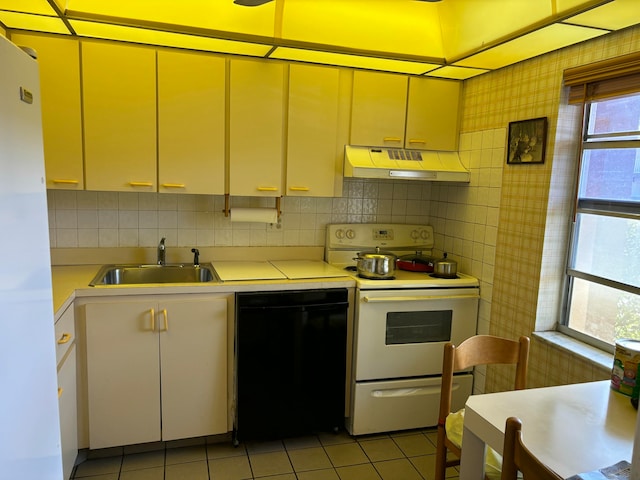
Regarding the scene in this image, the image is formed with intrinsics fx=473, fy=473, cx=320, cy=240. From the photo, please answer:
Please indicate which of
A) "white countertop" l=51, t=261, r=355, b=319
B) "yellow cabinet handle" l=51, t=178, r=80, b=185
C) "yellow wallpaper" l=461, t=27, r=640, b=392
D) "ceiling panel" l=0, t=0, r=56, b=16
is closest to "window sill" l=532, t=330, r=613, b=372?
"yellow wallpaper" l=461, t=27, r=640, b=392

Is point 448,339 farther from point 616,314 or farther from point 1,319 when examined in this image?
point 1,319

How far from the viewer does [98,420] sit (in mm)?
2398

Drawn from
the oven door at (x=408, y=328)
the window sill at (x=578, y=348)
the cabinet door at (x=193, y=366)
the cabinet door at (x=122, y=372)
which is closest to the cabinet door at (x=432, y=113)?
the oven door at (x=408, y=328)

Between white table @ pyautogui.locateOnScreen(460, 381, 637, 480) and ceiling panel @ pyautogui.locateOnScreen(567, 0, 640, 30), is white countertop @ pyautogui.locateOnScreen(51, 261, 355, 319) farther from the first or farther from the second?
ceiling panel @ pyautogui.locateOnScreen(567, 0, 640, 30)

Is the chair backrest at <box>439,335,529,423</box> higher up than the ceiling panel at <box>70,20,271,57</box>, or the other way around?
the ceiling panel at <box>70,20,271,57</box>

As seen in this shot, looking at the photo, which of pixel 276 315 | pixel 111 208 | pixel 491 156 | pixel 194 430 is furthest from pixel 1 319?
pixel 491 156

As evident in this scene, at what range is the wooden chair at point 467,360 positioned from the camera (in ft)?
6.11

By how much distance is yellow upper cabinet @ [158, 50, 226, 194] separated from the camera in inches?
100

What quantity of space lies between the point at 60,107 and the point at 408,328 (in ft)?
7.31

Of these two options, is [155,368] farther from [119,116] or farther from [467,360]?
[467,360]

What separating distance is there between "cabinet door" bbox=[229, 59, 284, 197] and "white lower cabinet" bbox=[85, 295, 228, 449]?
0.71 meters

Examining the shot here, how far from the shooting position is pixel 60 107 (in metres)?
2.42

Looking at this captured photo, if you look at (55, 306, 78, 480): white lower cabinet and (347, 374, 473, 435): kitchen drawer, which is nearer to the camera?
(55, 306, 78, 480): white lower cabinet

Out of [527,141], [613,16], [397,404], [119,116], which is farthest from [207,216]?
[613,16]
